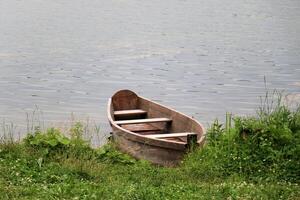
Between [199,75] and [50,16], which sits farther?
[50,16]

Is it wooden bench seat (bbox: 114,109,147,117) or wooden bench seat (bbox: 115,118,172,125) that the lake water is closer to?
wooden bench seat (bbox: 114,109,147,117)

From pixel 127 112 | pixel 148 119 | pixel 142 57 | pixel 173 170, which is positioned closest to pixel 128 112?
pixel 127 112

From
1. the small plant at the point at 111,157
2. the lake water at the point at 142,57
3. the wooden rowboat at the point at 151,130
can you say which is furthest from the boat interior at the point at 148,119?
the lake water at the point at 142,57

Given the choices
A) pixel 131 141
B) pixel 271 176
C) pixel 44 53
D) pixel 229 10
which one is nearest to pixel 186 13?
pixel 229 10

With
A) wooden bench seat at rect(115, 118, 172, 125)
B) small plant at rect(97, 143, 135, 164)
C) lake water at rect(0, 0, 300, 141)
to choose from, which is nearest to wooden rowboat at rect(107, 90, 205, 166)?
wooden bench seat at rect(115, 118, 172, 125)

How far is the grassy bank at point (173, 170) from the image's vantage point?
7.60 metres

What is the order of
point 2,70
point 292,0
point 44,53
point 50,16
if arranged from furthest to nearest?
point 292,0
point 50,16
point 44,53
point 2,70

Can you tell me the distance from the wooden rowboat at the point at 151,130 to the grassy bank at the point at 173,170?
2.46ft

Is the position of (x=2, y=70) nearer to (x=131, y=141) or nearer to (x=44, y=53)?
(x=44, y=53)

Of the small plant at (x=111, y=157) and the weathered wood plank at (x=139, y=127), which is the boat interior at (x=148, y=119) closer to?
the weathered wood plank at (x=139, y=127)

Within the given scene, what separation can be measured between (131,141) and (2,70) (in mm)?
13866

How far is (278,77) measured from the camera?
25.1 meters

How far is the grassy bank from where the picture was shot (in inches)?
299

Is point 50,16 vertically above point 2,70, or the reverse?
point 50,16
